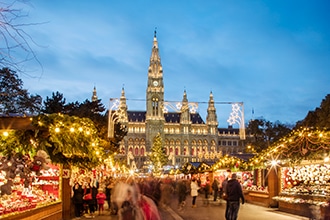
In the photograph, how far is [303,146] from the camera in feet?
50.9

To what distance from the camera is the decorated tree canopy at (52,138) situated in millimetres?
10766

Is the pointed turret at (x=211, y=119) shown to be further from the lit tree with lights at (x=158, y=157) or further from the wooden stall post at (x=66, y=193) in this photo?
the wooden stall post at (x=66, y=193)

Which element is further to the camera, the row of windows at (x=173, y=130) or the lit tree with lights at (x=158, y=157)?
the row of windows at (x=173, y=130)

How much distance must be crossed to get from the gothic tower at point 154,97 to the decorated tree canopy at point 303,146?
109 metres

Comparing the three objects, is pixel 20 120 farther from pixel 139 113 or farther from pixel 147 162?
pixel 139 113

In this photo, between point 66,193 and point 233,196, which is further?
point 66,193

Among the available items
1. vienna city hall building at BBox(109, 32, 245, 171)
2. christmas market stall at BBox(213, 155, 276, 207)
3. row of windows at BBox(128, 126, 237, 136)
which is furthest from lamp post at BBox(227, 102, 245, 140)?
row of windows at BBox(128, 126, 237, 136)

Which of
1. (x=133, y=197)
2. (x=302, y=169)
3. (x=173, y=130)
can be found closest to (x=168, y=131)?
(x=173, y=130)

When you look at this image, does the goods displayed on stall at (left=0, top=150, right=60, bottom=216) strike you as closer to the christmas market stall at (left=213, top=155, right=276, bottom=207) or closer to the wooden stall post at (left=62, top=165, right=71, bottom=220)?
the wooden stall post at (left=62, top=165, right=71, bottom=220)

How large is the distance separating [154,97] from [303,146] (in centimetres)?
11112

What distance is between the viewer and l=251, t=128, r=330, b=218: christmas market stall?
47.8ft

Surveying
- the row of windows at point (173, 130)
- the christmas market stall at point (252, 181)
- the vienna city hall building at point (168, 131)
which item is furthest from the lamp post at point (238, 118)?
the row of windows at point (173, 130)

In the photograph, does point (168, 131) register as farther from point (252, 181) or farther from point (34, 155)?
point (34, 155)

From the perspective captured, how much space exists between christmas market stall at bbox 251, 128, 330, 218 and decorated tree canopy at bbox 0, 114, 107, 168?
7.31 m
